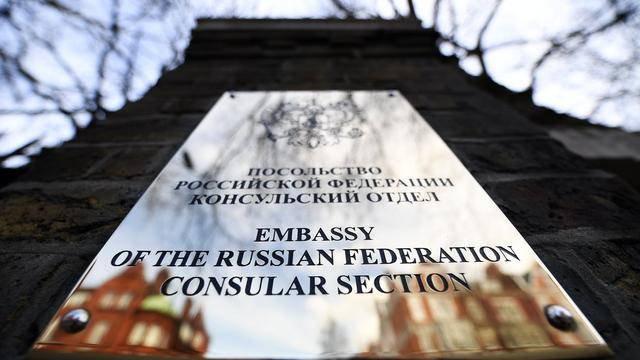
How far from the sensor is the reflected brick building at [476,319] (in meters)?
0.90

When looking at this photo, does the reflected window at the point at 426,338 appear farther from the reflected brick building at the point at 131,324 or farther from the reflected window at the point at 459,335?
the reflected brick building at the point at 131,324

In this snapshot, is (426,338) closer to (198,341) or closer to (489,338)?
(489,338)

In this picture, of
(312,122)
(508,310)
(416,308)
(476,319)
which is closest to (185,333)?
(416,308)

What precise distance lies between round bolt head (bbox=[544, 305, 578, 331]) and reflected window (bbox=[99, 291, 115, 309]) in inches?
47.6

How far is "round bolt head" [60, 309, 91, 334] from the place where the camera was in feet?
3.01

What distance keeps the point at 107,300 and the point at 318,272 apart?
602 millimetres

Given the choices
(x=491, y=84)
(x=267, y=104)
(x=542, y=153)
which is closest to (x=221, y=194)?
(x=267, y=104)

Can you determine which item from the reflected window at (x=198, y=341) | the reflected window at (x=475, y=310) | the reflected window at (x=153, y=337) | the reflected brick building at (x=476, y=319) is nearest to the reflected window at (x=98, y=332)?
the reflected window at (x=153, y=337)

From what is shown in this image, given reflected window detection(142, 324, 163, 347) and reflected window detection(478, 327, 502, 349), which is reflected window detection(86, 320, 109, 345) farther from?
reflected window detection(478, 327, 502, 349)

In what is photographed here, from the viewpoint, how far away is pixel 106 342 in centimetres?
90

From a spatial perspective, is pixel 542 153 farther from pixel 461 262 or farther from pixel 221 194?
pixel 221 194

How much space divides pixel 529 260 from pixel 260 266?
843 millimetres

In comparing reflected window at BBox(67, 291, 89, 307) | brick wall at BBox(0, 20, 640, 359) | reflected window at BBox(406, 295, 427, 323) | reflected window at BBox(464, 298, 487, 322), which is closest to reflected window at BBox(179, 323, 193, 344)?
reflected window at BBox(67, 291, 89, 307)

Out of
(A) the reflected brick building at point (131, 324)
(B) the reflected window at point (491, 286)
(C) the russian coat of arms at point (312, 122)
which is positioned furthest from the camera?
(C) the russian coat of arms at point (312, 122)
